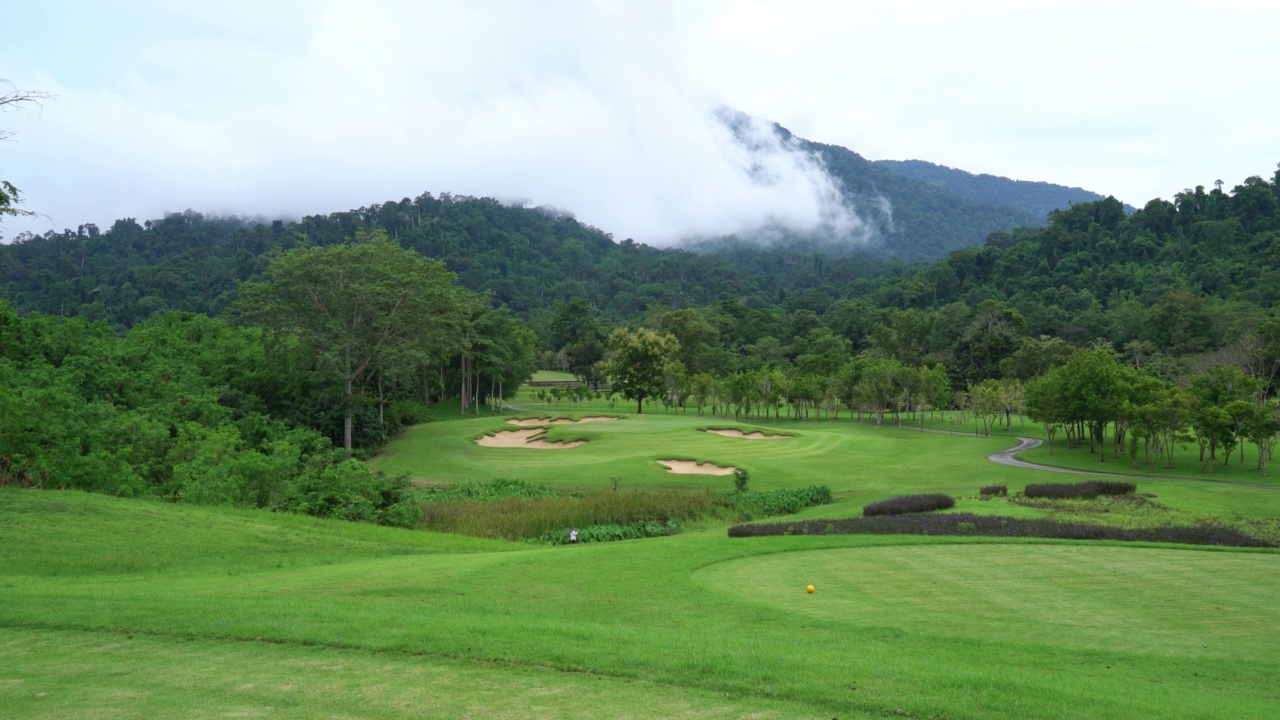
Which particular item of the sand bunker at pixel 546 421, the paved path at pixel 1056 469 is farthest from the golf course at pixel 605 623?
the sand bunker at pixel 546 421

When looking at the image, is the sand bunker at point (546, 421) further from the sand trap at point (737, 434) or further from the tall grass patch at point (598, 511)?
the tall grass patch at point (598, 511)

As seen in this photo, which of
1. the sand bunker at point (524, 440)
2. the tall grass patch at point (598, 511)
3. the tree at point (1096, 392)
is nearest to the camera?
the tall grass patch at point (598, 511)

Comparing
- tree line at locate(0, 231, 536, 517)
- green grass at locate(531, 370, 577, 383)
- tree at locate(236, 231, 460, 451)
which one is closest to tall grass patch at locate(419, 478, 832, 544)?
tree line at locate(0, 231, 536, 517)

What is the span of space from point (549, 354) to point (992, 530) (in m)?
116

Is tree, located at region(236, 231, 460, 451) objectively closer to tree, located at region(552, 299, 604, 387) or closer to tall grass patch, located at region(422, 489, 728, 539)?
tall grass patch, located at region(422, 489, 728, 539)

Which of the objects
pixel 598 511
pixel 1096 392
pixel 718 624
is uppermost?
pixel 1096 392

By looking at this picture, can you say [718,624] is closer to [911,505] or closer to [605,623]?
[605,623]

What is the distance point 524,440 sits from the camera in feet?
170

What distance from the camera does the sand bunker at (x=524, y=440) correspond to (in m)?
49.8

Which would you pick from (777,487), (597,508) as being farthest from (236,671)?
(777,487)

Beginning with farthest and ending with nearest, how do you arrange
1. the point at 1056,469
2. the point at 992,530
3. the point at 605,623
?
the point at 1056,469 → the point at 992,530 → the point at 605,623

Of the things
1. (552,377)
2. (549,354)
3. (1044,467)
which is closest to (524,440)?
(1044,467)

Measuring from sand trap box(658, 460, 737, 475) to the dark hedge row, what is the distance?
18.8m

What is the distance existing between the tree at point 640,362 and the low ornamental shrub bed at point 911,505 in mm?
52374
